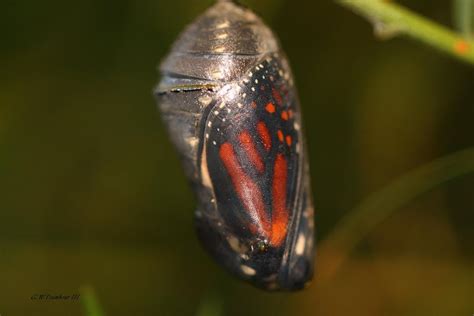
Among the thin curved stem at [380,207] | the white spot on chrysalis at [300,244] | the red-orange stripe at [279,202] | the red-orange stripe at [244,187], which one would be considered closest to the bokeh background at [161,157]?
the thin curved stem at [380,207]

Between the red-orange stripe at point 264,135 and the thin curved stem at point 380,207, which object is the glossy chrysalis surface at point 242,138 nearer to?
the red-orange stripe at point 264,135

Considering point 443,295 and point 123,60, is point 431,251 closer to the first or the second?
point 443,295

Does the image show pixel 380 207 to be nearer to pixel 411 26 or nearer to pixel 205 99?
pixel 411 26

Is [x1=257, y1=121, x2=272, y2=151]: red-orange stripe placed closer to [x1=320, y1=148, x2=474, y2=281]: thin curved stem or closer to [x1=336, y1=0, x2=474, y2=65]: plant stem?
[x1=336, y1=0, x2=474, y2=65]: plant stem

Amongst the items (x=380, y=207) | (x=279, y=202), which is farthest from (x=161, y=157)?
(x=279, y=202)

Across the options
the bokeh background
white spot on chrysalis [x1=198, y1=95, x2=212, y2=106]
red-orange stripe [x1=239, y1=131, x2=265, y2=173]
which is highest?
white spot on chrysalis [x1=198, y1=95, x2=212, y2=106]

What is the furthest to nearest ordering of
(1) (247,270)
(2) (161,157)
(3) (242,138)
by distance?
(2) (161,157) < (1) (247,270) < (3) (242,138)

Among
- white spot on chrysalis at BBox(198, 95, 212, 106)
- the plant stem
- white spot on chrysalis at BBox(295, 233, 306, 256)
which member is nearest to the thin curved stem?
the plant stem
